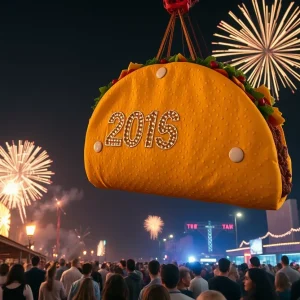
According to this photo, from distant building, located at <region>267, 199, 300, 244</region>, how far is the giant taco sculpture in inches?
2026

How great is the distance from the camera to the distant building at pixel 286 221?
53250 mm

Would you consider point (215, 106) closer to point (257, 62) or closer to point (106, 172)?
point (106, 172)

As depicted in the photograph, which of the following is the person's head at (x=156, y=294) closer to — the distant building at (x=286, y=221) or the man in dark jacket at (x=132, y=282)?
the man in dark jacket at (x=132, y=282)

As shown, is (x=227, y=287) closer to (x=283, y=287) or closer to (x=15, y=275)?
(x=283, y=287)

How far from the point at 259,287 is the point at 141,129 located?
3091 mm

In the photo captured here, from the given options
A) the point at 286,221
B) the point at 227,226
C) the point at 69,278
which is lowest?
the point at 69,278

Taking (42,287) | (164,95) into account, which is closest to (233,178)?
(164,95)

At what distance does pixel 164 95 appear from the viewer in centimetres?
344

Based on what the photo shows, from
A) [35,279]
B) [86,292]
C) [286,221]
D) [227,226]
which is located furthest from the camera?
[227,226]

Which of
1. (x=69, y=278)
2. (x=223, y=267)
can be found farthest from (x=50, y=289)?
(x=223, y=267)

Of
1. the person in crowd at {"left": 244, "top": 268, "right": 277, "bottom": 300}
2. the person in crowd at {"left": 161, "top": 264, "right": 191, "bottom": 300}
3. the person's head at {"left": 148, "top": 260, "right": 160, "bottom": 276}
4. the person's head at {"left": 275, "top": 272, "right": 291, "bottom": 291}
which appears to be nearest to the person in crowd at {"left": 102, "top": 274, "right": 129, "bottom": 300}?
the person in crowd at {"left": 161, "top": 264, "right": 191, "bottom": 300}

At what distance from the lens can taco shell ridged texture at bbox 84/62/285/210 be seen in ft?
9.59

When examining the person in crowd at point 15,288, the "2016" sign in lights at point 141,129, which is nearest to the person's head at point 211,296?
the "2016" sign in lights at point 141,129

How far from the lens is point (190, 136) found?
3.19 metres
